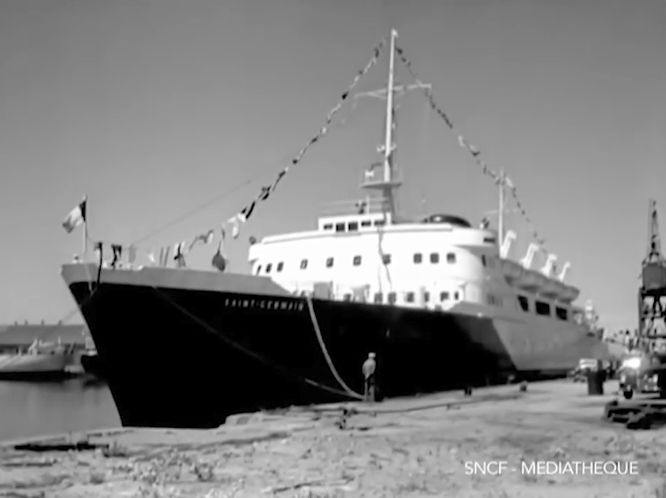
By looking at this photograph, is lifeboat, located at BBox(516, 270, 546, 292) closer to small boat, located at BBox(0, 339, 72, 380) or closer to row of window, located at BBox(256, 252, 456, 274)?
row of window, located at BBox(256, 252, 456, 274)

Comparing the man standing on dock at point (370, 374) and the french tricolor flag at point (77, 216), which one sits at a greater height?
the french tricolor flag at point (77, 216)

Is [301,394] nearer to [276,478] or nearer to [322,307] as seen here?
[322,307]

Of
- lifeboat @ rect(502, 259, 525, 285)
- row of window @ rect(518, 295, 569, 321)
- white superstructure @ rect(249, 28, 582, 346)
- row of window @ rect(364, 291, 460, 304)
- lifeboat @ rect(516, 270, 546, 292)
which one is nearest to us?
row of window @ rect(364, 291, 460, 304)

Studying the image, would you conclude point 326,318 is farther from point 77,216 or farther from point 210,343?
point 77,216

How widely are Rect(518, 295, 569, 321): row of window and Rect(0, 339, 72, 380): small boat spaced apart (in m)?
43.5

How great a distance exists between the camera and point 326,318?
21.6 m

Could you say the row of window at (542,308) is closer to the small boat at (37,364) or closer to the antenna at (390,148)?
the antenna at (390,148)

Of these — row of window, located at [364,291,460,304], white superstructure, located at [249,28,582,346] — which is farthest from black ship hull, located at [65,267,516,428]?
white superstructure, located at [249,28,582,346]

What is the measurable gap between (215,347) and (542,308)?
21586 millimetres

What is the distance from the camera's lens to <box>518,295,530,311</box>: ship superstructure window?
109ft

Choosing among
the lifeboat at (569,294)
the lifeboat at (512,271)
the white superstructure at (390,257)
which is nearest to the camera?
the white superstructure at (390,257)

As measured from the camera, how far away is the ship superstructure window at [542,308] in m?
35.9

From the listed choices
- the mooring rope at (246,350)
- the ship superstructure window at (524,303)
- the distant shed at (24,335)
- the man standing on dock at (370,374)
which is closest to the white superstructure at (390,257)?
the ship superstructure window at (524,303)

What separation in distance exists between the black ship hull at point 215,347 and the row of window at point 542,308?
471 inches
